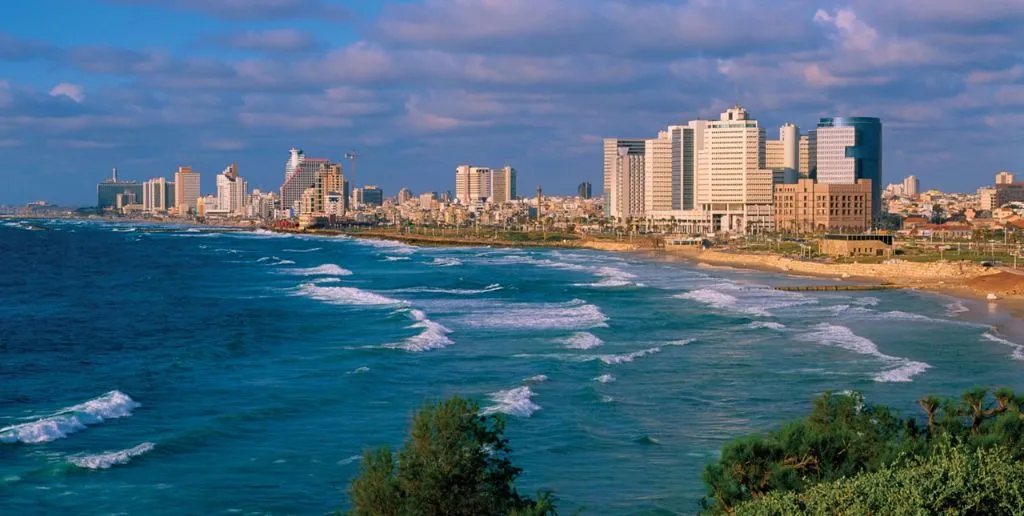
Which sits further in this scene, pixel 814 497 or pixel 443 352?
pixel 443 352

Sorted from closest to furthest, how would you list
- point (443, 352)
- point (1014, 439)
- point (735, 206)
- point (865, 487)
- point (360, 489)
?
1. point (865, 487)
2. point (360, 489)
3. point (1014, 439)
4. point (443, 352)
5. point (735, 206)

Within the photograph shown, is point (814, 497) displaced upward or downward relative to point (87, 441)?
upward

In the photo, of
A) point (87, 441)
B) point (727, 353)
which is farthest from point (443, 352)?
point (87, 441)

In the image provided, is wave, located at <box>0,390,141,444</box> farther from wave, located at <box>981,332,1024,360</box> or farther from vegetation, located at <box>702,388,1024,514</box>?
wave, located at <box>981,332,1024,360</box>

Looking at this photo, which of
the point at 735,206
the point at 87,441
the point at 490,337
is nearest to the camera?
the point at 87,441

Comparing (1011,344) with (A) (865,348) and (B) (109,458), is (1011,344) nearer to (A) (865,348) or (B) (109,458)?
(A) (865,348)

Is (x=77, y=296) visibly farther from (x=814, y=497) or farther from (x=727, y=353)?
(x=814, y=497)
